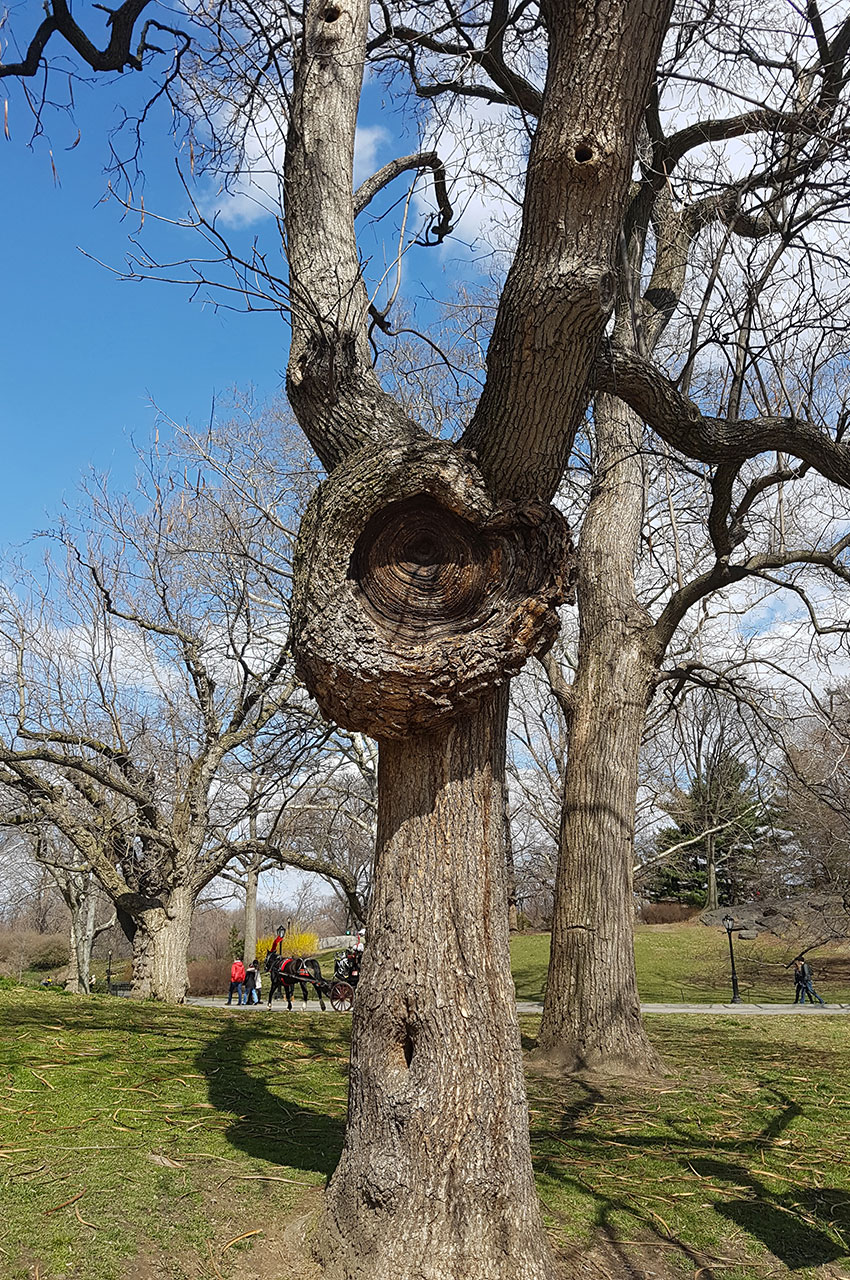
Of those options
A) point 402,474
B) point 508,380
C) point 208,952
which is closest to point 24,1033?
point 402,474

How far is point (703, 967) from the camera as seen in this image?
2508 cm

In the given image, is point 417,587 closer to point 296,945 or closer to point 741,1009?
point 741,1009

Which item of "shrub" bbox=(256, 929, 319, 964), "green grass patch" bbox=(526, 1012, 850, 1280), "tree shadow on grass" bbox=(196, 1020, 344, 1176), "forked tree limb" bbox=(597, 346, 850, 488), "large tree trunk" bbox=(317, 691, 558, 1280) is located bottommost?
"shrub" bbox=(256, 929, 319, 964)

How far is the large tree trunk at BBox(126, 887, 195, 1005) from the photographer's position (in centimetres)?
1118

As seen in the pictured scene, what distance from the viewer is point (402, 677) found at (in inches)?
116

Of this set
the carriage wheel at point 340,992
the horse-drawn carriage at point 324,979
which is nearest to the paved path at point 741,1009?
the horse-drawn carriage at point 324,979

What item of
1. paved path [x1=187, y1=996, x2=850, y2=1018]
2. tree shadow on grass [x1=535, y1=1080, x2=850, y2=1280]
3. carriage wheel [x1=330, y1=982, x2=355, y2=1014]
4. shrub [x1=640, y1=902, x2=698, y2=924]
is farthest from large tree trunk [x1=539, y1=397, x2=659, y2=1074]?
shrub [x1=640, y1=902, x2=698, y2=924]

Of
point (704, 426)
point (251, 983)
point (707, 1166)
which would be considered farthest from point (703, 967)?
point (704, 426)

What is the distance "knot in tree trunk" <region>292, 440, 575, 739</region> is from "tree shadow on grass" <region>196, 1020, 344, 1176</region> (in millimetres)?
2171

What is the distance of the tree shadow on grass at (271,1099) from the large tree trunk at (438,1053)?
0.95 metres

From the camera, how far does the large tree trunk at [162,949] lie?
11180 mm

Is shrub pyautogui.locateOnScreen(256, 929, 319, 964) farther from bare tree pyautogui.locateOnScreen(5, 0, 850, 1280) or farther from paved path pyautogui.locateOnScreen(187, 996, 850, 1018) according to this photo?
bare tree pyautogui.locateOnScreen(5, 0, 850, 1280)

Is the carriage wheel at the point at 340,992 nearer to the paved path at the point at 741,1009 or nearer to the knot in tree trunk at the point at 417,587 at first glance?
the paved path at the point at 741,1009

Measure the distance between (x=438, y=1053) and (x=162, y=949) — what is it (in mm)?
9501
